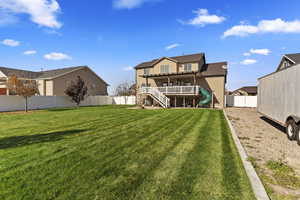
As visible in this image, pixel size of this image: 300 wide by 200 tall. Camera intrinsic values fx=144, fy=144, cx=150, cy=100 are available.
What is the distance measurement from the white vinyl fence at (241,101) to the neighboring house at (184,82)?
425 cm

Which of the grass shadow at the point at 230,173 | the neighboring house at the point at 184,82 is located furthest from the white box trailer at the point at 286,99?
the neighboring house at the point at 184,82

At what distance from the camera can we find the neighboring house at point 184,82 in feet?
61.8

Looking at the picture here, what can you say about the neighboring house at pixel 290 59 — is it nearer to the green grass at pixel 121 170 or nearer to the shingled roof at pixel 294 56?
the shingled roof at pixel 294 56

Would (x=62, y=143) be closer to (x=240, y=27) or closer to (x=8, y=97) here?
(x=8, y=97)

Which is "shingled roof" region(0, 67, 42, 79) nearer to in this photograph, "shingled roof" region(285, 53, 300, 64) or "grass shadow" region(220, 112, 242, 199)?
"grass shadow" region(220, 112, 242, 199)

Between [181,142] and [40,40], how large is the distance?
66.2 ft

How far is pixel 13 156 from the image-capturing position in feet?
12.4

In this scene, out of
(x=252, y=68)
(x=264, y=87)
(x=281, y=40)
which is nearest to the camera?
(x=264, y=87)

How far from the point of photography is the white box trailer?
217 inches

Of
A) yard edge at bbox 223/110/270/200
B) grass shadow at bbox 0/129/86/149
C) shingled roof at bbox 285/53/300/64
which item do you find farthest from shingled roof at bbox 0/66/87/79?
shingled roof at bbox 285/53/300/64

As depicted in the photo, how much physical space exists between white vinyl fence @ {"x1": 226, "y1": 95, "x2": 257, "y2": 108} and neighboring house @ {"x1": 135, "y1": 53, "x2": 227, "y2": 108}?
4252 mm

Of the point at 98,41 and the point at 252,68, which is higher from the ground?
the point at 98,41

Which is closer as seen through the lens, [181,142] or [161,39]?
[181,142]

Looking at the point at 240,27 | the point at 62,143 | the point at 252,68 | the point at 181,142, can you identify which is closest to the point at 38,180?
the point at 62,143
